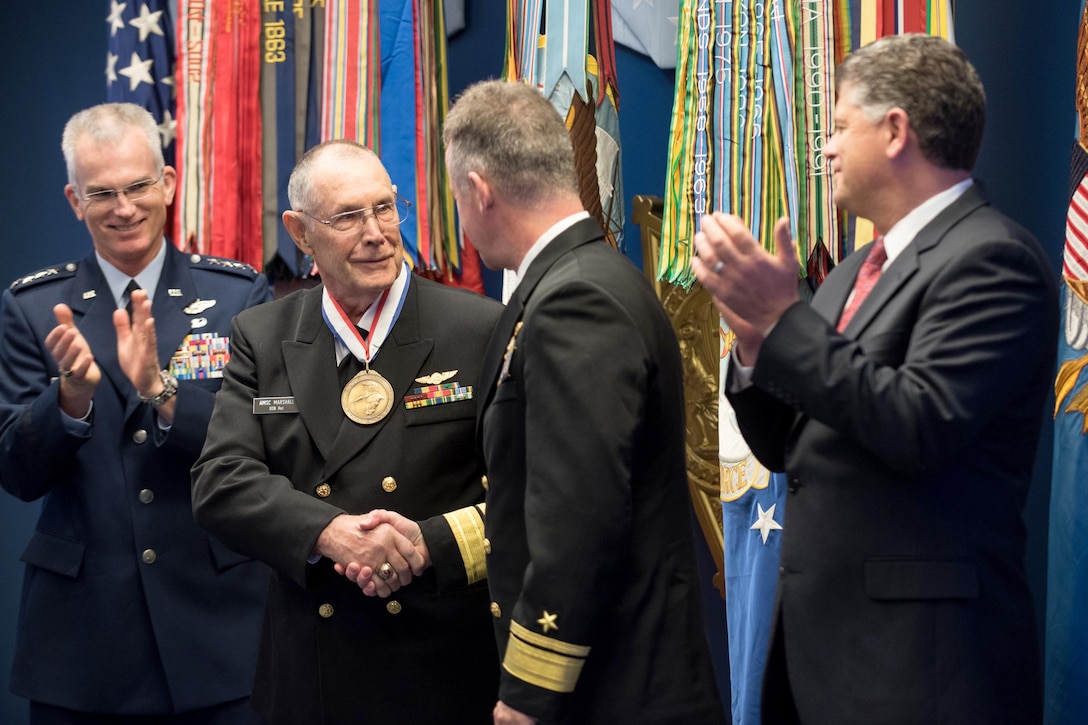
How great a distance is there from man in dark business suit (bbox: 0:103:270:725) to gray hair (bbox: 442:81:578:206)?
1010 millimetres

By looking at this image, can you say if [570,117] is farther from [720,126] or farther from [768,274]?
[768,274]

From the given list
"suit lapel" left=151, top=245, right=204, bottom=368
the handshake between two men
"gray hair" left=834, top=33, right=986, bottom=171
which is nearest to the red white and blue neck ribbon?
the handshake between two men

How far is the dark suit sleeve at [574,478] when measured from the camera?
1.83m

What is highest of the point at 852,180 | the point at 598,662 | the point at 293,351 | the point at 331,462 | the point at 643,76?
the point at 643,76

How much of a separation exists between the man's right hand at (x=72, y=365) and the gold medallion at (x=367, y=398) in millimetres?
634

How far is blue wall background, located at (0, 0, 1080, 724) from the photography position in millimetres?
3293

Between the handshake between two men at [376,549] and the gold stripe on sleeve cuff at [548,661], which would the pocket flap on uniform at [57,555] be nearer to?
the handshake between two men at [376,549]

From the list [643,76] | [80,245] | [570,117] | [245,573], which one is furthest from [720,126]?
[80,245]

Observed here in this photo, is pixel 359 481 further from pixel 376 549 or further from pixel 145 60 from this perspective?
pixel 145 60

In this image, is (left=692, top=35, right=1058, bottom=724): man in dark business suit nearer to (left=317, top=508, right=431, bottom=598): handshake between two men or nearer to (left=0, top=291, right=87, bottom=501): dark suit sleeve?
(left=317, top=508, right=431, bottom=598): handshake between two men

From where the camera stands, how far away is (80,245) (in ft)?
15.5

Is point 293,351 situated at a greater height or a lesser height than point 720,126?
lesser

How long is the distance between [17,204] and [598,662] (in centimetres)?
364

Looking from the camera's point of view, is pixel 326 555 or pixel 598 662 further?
pixel 326 555
